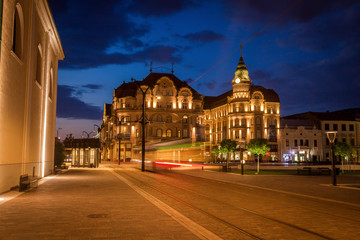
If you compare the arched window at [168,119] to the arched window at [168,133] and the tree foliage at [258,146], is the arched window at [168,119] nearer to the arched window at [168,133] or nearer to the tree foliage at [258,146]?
the arched window at [168,133]

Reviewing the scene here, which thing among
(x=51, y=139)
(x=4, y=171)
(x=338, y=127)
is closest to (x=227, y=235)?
(x=4, y=171)

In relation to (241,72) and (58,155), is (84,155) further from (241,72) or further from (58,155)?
(241,72)

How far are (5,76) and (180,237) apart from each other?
12454 mm

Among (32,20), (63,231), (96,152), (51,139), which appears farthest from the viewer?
(96,152)

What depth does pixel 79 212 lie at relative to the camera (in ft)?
34.7

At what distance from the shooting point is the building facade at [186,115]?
8294cm

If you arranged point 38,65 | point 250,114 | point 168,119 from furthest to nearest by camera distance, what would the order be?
point 168,119 → point 250,114 → point 38,65

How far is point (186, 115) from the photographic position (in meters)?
91.9

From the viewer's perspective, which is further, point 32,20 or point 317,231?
point 32,20

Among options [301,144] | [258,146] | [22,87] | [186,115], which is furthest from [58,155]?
[301,144]

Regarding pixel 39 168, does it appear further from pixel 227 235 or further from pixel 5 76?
pixel 227 235

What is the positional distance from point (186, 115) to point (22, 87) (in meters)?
73.5

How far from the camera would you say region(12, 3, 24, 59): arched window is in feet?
61.2

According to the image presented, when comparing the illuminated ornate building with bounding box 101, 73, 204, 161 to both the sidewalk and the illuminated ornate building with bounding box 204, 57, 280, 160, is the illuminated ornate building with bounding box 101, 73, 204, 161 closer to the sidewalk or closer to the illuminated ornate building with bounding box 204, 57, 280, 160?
the illuminated ornate building with bounding box 204, 57, 280, 160
